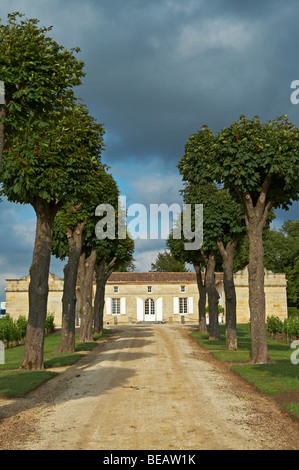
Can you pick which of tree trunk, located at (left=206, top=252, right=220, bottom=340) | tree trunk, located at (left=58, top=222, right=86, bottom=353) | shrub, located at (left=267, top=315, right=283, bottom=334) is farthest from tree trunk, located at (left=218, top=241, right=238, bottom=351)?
shrub, located at (left=267, top=315, right=283, bottom=334)

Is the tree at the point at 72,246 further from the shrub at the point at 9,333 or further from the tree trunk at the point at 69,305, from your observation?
the shrub at the point at 9,333

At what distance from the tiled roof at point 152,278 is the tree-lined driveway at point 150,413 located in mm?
42030

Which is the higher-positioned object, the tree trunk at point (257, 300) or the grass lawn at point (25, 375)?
the tree trunk at point (257, 300)

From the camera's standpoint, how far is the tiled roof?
192 feet

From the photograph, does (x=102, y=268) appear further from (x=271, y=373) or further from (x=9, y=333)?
(x=271, y=373)

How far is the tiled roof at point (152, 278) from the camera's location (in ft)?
192

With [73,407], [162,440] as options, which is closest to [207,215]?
[73,407]

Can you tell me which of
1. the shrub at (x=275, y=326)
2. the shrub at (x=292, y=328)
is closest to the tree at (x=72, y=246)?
the shrub at (x=292, y=328)

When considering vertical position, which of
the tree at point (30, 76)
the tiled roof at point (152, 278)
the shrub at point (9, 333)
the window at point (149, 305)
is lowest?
the shrub at point (9, 333)

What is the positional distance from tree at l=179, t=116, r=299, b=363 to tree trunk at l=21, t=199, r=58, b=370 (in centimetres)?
677

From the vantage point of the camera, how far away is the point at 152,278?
5938 centimetres

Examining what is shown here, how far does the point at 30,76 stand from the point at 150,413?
27.2 feet

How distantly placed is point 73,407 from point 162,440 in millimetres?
3567
